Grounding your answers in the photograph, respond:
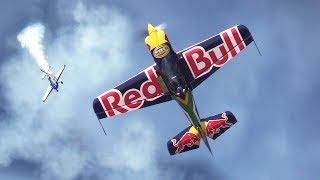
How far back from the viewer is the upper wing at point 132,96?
66812 mm

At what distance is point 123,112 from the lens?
6800cm

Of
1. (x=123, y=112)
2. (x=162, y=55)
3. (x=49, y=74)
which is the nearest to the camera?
(x=162, y=55)

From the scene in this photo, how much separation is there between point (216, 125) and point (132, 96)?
759cm

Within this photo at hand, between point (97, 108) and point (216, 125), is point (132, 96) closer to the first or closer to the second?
point (97, 108)

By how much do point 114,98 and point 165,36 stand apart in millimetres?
7269

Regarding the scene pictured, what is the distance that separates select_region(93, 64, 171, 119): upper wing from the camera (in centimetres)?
6681

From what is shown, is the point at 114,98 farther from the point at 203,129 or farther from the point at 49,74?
the point at 49,74

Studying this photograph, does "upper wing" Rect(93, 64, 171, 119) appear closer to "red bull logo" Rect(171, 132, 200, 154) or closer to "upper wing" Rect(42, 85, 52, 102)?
"red bull logo" Rect(171, 132, 200, 154)

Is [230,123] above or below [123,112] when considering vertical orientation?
below

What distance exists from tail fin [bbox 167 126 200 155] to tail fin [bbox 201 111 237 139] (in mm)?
1013

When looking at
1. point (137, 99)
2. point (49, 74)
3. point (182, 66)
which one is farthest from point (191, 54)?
point (49, 74)

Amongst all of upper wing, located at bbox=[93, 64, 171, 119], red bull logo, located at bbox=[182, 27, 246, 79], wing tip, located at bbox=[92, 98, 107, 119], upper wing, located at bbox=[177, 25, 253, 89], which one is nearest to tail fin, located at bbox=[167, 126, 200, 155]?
upper wing, located at bbox=[93, 64, 171, 119]

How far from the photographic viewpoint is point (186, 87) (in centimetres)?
6506

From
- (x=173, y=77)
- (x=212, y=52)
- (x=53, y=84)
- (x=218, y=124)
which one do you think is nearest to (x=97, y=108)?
(x=173, y=77)
